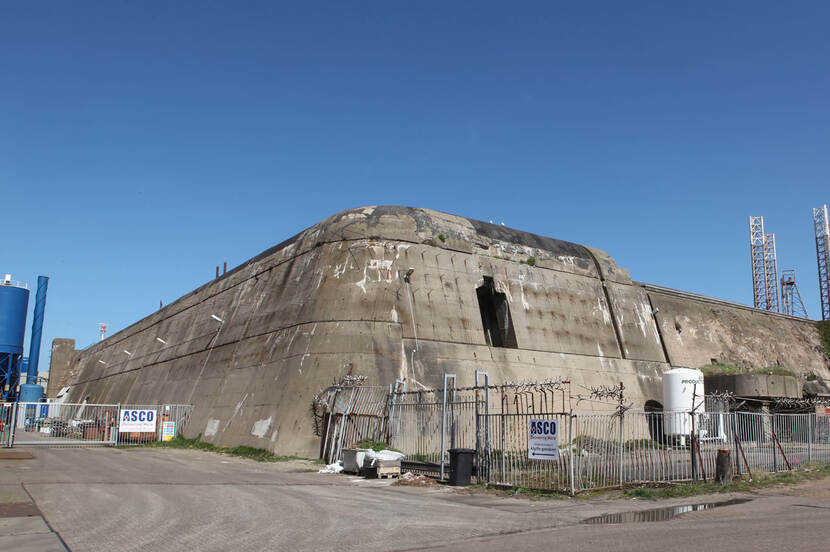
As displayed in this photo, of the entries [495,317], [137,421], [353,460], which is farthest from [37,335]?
[353,460]

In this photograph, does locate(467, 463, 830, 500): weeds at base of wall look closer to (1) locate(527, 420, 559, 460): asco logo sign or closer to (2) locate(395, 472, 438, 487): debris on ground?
(1) locate(527, 420, 559, 460): asco logo sign

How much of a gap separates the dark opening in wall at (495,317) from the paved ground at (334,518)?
518 inches

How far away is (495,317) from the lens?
29.6 metres

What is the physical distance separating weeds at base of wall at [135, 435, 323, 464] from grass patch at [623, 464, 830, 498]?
426 inches

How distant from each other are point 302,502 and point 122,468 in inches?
332

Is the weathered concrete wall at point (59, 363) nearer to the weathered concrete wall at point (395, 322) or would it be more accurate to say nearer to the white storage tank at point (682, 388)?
the weathered concrete wall at point (395, 322)

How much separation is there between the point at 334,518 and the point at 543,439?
577 cm

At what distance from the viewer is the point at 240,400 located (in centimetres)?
2630

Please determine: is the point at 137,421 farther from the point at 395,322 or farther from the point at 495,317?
the point at 495,317

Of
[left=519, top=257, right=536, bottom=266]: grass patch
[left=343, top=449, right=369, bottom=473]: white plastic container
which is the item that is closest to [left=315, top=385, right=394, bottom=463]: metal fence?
[left=343, top=449, right=369, bottom=473]: white plastic container

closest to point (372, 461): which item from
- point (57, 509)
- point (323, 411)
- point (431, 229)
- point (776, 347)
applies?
point (323, 411)

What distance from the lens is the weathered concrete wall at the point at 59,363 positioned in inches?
2926

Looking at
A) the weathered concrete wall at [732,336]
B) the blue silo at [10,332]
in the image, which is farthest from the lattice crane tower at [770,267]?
the blue silo at [10,332]

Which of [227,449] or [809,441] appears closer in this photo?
[809,441]
